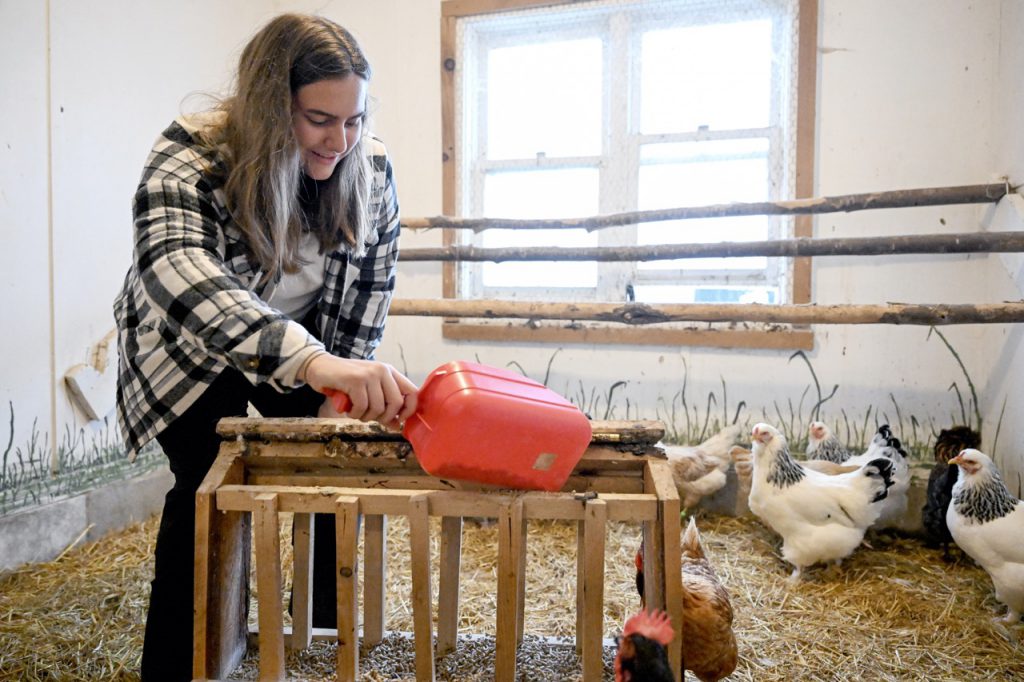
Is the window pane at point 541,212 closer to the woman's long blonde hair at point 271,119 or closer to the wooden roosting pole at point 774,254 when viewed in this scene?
the wooden roosting pole at point 774,254

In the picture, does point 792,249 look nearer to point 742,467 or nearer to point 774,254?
point 774,254

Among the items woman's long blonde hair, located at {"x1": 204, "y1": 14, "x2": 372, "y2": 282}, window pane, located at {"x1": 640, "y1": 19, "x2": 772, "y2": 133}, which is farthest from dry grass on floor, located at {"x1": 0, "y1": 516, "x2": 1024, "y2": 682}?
window pane, located at {"x1": 640, "y1": 19, "x2": 772, "y2": 133}

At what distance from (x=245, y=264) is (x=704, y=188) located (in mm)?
2590

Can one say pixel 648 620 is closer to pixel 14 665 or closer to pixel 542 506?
pixel 542 506

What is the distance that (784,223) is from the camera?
3092mm

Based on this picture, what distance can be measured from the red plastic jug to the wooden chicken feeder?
9cm

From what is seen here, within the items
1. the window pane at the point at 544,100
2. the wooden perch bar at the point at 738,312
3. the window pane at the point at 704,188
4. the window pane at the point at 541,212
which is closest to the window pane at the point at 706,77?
the window pane at the point at 704,188

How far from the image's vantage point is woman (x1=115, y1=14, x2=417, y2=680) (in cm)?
97

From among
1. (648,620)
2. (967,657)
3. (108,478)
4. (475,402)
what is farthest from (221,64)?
(967,657)

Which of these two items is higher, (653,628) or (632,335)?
(632,335)

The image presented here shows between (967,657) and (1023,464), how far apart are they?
0.92 meters

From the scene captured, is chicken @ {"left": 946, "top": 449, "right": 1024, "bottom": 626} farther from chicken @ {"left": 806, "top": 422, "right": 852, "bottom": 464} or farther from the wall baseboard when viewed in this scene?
the wall baseboard

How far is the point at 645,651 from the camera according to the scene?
3.17 ft

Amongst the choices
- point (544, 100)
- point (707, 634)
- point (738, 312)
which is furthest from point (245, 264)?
point (544, 100)
